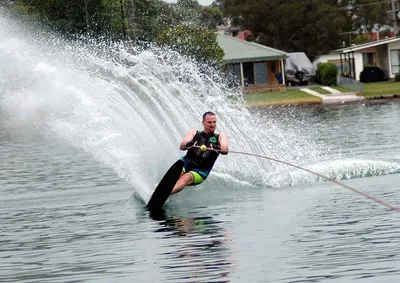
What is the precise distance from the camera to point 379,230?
1301cm

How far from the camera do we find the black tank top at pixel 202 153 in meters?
17.2

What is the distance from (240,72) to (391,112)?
29.0m

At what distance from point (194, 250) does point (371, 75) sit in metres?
63.5

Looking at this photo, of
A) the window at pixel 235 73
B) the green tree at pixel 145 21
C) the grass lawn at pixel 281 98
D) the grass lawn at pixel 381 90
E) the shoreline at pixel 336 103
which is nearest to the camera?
the shoreline at pixel 336 103

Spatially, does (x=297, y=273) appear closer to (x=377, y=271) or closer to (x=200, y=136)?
(x=377, y=271)

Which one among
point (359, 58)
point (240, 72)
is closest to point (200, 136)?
point (240, 72)

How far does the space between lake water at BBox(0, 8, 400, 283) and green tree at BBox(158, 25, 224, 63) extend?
99.0 feet

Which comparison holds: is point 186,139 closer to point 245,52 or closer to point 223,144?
point 223,144

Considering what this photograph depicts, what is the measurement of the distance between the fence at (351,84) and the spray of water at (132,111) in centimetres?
3886

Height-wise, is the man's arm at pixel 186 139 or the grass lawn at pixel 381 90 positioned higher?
the man's arm at pixel 186 139

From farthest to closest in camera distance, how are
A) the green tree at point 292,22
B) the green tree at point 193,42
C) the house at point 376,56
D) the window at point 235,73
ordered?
the green tree at point 292,22 < the house at point 376,56 < the window at point 235,73 < the green tree at point 193,42

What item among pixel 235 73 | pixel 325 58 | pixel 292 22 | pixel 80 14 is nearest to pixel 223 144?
pixel 80 14

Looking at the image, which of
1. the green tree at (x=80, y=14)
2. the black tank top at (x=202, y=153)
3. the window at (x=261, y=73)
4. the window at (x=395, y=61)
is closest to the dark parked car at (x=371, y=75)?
the window at (x=395, y=61)

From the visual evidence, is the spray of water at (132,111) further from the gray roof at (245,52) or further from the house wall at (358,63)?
the house wall at (358,63)
